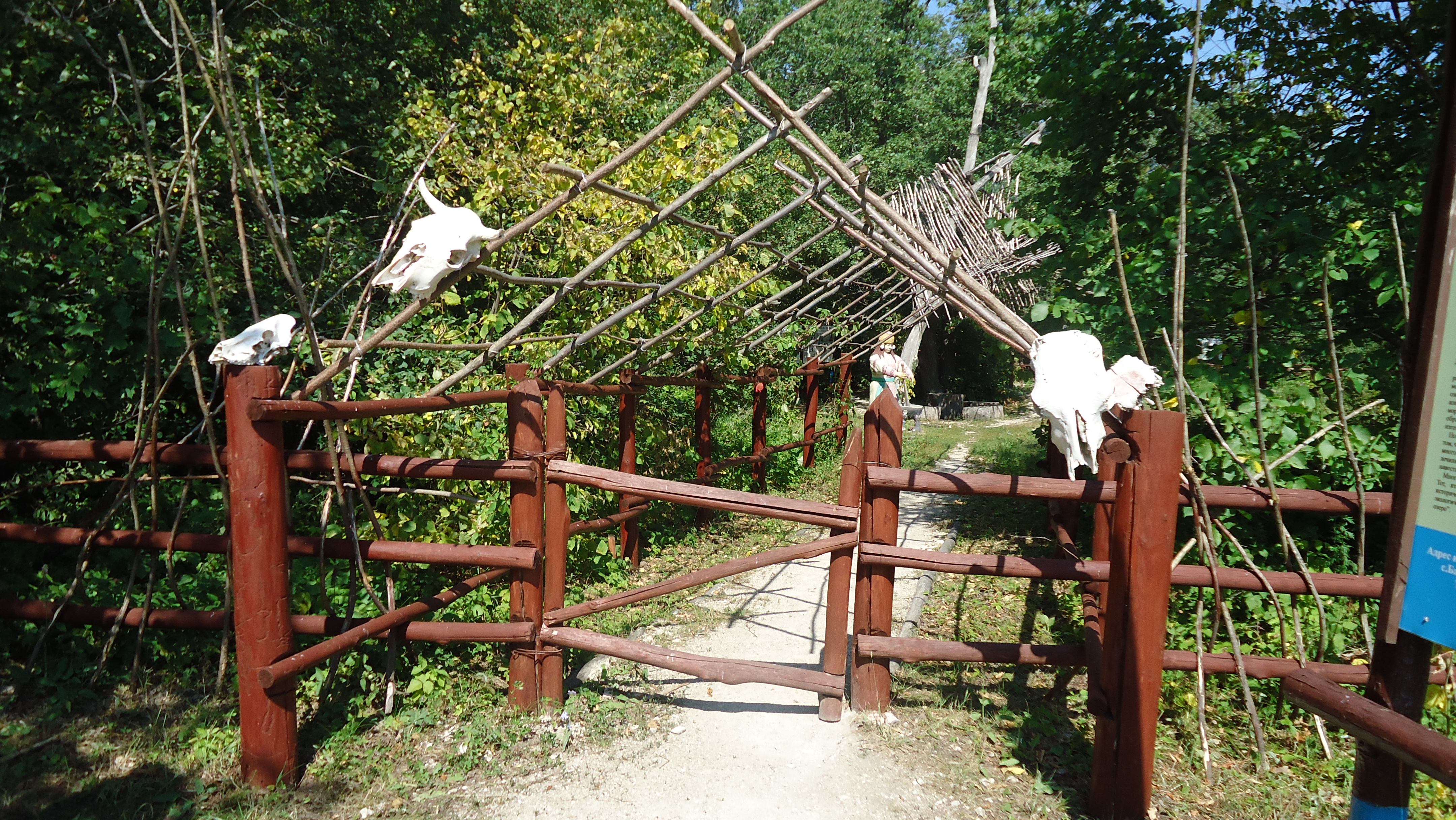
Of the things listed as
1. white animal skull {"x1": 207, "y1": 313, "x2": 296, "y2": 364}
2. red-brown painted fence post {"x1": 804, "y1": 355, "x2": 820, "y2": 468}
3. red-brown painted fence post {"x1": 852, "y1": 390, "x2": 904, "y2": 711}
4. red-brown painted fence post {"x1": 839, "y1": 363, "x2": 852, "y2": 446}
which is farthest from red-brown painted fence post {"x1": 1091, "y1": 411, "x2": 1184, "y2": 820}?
red-brown painted fence post {"x1": 839, "y1": 363, "x2": 852, "y2": 446}

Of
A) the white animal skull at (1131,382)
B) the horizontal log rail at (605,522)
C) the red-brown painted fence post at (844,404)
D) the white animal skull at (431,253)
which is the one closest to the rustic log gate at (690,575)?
the white animal skull at (1131,382)

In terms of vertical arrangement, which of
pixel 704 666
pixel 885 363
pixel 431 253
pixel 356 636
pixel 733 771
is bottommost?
pixel 733 771

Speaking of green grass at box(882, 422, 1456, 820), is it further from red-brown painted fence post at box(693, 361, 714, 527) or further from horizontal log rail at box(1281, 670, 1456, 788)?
red-brown painted fence post at box(693, 361, 714, 527)

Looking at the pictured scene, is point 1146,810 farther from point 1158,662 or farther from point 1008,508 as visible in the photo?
point 1008,508

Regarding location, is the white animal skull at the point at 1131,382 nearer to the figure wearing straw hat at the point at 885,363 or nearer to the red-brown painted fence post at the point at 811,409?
the figure wearing straw hat at the point at 885,363

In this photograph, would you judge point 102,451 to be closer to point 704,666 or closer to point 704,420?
point 704,666

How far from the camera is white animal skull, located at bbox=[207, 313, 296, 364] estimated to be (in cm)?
275

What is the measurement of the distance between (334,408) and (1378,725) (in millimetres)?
3350

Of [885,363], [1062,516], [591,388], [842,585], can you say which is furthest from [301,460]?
[885,363]

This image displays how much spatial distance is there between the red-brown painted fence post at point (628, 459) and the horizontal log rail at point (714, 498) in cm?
215

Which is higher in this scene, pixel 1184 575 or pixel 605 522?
pixel 1184 575

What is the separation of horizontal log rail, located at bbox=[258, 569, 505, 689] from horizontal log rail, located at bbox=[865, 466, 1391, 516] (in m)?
1.90

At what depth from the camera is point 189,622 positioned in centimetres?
344

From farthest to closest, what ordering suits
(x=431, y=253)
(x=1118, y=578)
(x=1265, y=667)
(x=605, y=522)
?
(x=605, y=522) < (x=1265, y=667) < (x=1118, y=578) < (x=431, y=253)
